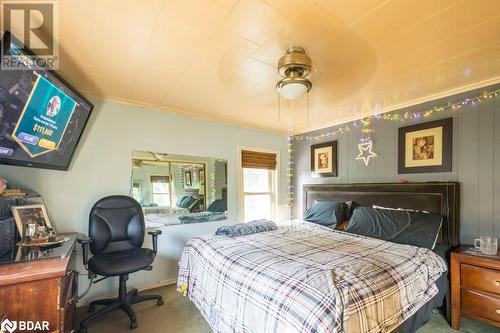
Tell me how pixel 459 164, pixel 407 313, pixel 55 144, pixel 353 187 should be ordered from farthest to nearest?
pixel 353 187 → pixel 459 164 → pixel 55 144 → pixel 407 313

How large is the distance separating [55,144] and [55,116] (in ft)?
0.99

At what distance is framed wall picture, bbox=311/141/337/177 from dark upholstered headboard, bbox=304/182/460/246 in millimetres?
275

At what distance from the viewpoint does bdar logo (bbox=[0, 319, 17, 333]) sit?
1203 millimetres

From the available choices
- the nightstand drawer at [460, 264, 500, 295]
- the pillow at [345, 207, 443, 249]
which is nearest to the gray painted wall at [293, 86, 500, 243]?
the pillow at [345, 207, 443, 249]

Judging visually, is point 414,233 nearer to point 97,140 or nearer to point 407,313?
point 407,313

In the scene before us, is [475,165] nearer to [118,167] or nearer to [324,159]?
[324,159]

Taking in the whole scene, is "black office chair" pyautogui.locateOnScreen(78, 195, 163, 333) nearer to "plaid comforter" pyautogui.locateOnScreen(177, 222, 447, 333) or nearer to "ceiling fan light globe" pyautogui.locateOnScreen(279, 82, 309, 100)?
→ "plaid comforter" pyautogui.locateOnScreen(177, 222, 447, 333)

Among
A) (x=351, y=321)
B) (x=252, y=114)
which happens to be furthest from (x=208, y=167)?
(x=351, y=321)

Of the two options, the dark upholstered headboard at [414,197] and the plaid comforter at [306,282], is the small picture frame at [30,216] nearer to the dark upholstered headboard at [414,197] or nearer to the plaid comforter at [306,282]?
the plaid comforter at [306,282]

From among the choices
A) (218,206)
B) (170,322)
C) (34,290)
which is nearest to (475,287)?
(170,322)

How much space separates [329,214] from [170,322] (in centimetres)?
232

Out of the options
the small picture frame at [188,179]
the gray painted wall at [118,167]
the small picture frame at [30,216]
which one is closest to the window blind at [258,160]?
the gray painted wall at [118,167]

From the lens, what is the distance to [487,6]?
1327 mm

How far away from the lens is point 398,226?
2.51 metres
